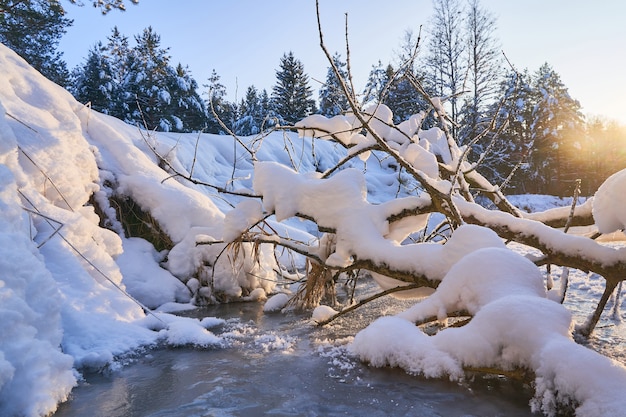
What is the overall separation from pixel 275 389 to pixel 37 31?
2204 cm

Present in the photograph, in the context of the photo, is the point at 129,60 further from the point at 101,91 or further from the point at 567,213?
the point at 567,213

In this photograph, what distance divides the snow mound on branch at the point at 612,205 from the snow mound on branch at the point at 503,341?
1.56ft

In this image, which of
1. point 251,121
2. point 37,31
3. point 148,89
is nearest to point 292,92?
point 251,121

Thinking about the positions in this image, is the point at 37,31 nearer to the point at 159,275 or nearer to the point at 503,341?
the point at 159,275

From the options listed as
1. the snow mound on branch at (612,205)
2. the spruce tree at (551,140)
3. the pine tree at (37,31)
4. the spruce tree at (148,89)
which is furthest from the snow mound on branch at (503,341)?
the spruce tree at (551,140)

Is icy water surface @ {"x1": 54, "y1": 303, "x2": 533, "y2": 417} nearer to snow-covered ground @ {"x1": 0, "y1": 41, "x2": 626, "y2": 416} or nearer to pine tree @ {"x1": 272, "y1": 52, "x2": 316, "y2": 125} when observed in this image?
snow-covered ground @ {"x1": 0, "y1": 41, "x2": 626, "y2": 416}

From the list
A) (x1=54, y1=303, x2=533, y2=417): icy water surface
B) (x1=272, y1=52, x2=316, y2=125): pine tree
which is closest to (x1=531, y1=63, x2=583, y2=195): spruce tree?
(x1=272, y1=52, x2=316, y2=125): pine tree

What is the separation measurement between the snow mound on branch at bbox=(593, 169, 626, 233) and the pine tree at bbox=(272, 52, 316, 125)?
97.8 ft

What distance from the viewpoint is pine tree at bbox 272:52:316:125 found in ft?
104

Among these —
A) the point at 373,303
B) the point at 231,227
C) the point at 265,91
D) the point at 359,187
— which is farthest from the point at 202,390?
the point at 265,91

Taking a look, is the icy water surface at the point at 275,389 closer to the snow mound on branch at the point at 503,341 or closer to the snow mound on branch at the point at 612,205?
the snow mound on branch at the point at 503,341

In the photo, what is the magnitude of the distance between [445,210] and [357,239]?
2.41 ft

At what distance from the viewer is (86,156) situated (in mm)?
5191

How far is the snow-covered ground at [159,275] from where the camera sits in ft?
6.23
